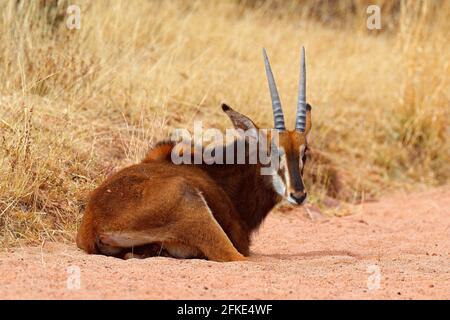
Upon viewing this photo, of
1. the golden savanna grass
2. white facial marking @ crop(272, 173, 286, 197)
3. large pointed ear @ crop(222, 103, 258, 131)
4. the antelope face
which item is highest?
large pointed ear @ crop(222, 103, 258, 131)

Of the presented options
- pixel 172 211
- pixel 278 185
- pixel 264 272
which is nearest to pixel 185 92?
pixel 278 185

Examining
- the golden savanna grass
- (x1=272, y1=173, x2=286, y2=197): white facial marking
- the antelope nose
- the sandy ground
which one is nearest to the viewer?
the sandy ground

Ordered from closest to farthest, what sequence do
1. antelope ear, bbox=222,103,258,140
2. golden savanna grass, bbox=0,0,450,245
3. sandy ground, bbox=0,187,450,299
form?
sandy ground, bbox=0,187,450,299
antelope ear, bbox=222,103,258,140
golden savanna grass, bbox=0,0,450,245

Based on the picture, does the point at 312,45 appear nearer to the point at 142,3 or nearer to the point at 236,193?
the point at 142,3

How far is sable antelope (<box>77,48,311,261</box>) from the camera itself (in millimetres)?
6930

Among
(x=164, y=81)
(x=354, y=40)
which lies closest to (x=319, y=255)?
(x=164, y=81)

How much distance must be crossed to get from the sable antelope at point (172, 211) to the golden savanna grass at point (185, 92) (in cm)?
92

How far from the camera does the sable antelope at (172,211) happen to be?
693 centimetres

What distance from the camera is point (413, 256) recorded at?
7914 mm

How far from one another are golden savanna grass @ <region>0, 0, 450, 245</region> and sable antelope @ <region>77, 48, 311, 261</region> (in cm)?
92

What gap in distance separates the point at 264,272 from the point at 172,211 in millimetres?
871

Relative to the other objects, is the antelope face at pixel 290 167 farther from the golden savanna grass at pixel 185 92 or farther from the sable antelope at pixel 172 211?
the golden savanna grass at pixel 185 92

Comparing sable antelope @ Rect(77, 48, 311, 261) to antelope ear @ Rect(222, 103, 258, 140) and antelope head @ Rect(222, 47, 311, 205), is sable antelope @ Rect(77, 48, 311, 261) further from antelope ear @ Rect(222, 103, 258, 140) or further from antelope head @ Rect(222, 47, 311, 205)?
antelope ear @ Rect(222, 103, 258, 140)

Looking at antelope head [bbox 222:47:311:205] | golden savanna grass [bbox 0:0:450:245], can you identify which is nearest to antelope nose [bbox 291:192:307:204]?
antelope head [bbox 222:47:311:205]
